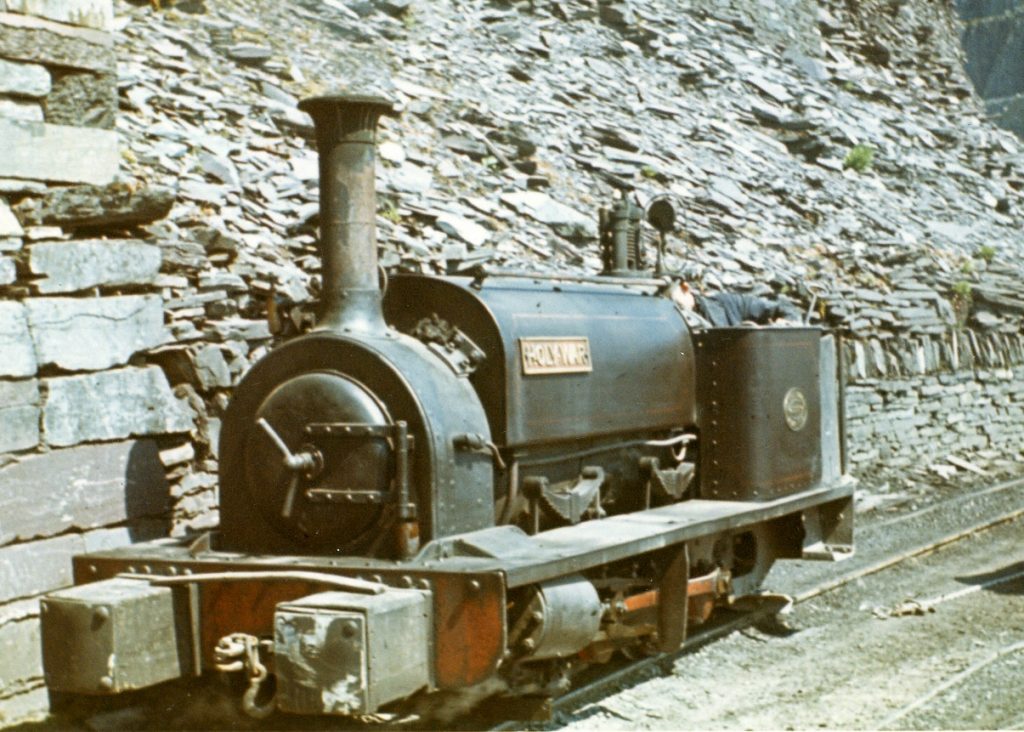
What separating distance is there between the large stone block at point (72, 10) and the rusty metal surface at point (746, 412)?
382 cm

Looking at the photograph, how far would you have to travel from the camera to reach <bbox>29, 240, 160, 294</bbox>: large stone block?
7233 mm

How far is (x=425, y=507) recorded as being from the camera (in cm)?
582

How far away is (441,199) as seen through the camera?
1367cm

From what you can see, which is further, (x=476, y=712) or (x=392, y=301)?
(x=392, y=301)

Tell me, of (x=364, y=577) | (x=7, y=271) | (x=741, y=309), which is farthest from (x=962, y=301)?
(x=364, y=577)

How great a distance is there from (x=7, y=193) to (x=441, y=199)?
668 cm

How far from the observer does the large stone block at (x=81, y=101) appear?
7.60 m

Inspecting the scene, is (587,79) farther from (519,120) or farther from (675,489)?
(675,489)

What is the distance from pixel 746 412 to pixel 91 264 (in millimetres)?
3672

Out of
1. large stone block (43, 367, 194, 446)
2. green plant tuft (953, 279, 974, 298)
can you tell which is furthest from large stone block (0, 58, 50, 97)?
green plant tuft (953, 279, 974, 298)

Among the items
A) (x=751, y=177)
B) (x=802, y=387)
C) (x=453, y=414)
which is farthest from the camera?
(x=751, y=177)

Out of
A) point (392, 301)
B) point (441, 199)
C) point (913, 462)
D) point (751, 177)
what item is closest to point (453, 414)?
point (392, 301)

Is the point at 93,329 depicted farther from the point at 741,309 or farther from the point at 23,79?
the point at 741,309

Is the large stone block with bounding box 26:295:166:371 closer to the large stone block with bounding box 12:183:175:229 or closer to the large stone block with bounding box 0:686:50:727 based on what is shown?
the large stone block with bounding box 12:183:175:229
